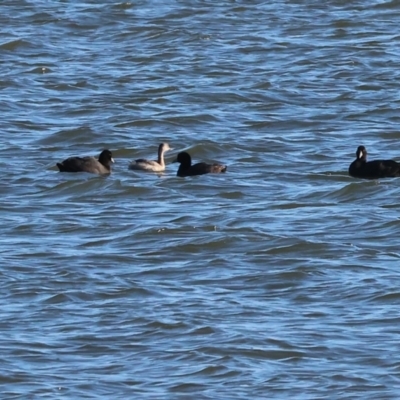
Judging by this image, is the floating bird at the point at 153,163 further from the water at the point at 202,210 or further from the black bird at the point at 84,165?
the black bird at the point at 84,165

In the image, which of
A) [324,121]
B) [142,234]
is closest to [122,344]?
[142,234]

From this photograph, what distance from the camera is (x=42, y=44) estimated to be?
28688 millimetres

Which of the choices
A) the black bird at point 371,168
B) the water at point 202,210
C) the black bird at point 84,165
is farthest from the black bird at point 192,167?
the black bird at point 371,168

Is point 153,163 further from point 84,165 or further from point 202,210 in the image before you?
point 202,210

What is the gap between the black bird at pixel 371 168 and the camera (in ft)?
59.7

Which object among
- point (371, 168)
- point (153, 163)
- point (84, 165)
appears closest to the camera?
point (371, 168)

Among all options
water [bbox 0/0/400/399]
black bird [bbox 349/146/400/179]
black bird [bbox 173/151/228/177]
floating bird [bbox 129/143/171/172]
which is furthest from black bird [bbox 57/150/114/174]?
black bird [bbox 349/146/400/179]

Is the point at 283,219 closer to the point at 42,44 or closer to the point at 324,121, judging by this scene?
the point at 324,121

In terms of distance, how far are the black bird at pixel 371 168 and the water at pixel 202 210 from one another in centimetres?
12

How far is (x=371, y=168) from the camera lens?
18203 mm

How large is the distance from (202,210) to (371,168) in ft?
7.92

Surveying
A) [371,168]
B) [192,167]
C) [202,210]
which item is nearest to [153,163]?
[192,167]

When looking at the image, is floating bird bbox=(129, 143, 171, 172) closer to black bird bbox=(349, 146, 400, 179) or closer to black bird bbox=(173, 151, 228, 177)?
black bird bbox=(173, 151, 228, 177)

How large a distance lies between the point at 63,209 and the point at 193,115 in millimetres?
5812
